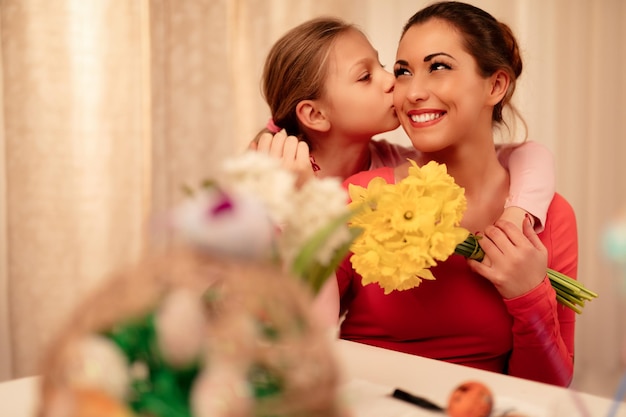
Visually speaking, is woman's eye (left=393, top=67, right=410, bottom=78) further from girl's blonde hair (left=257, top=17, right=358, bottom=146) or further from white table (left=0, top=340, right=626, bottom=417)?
white table (left=0, top=340, right=626, bottom=417)

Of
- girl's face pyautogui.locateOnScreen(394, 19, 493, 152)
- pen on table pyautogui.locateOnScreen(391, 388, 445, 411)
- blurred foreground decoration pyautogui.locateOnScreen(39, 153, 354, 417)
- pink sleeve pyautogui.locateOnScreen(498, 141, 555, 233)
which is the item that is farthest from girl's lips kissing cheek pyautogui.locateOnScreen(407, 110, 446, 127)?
blurred foreground decoration pyautogui.locateOnScreen(39, 153, 354, 417)

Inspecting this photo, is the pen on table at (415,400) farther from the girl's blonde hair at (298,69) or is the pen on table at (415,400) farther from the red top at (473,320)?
the girl's blonde hair at (298,69)

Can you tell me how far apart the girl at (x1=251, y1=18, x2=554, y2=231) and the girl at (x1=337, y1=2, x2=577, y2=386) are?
0.32 feet

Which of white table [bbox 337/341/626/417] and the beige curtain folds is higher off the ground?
the beige curtain folds

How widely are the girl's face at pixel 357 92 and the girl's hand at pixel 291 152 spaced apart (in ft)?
0.86

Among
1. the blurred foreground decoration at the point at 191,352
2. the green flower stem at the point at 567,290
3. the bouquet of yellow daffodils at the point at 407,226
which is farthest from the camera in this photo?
the green flower stem at the point at 567,290

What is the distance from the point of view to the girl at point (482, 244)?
136 centimetres

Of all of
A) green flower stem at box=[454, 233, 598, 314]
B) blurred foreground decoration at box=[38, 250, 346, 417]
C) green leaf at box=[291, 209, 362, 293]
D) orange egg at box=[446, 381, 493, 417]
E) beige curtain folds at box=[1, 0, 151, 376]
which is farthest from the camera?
beige curtain folds at box=[1, 0, 151, 376]

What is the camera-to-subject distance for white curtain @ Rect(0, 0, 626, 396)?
257 centimetres

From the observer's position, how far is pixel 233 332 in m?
0.47

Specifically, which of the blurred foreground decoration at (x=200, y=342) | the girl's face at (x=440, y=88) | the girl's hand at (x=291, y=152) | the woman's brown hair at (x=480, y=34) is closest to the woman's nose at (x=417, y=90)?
the girl's face at (x=440, y=88)

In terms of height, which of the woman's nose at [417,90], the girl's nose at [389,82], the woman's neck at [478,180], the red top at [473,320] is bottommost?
the red top at [473,320]

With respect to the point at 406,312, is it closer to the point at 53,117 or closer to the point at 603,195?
the point at 53,117

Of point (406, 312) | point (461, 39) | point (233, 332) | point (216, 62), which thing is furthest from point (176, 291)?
point (216, 62)
